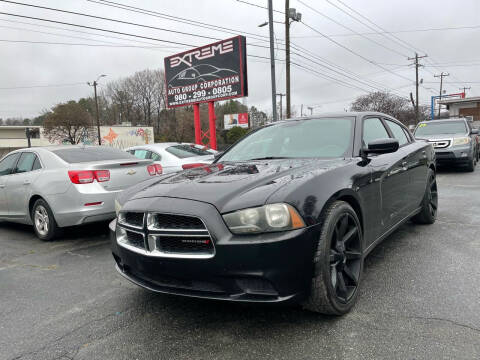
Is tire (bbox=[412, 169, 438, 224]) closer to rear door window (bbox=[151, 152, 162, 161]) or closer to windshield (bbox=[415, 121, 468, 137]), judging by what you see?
rear door window (bbox=[151, 152, 162, 161])

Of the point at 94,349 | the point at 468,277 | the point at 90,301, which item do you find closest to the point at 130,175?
the point at 90,301

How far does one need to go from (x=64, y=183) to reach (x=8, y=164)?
6.11 feet

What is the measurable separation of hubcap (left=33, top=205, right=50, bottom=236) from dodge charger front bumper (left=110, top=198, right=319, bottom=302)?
3.64 m

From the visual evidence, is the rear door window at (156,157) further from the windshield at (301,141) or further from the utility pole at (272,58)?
the utility pole at (272,58)

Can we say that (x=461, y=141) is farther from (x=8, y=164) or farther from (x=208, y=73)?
(x=8, y=164)

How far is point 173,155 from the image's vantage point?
7.86m

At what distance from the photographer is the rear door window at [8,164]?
235 inches

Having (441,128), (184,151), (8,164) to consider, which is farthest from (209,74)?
(8,164)

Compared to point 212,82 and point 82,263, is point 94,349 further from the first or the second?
point 212,82

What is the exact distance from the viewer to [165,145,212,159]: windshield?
7.95 metres

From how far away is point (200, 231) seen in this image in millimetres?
2203

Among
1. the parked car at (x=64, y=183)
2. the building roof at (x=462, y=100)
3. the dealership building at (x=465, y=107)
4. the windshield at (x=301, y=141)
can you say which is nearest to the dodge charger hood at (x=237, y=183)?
the windshield at (x=301, y=141)

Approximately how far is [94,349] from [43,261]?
244 centimetres

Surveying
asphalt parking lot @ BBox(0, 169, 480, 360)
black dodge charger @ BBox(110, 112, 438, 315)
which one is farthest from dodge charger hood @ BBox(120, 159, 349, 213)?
asphalt parking lot @ BBox(0, 169, 480, 360)
